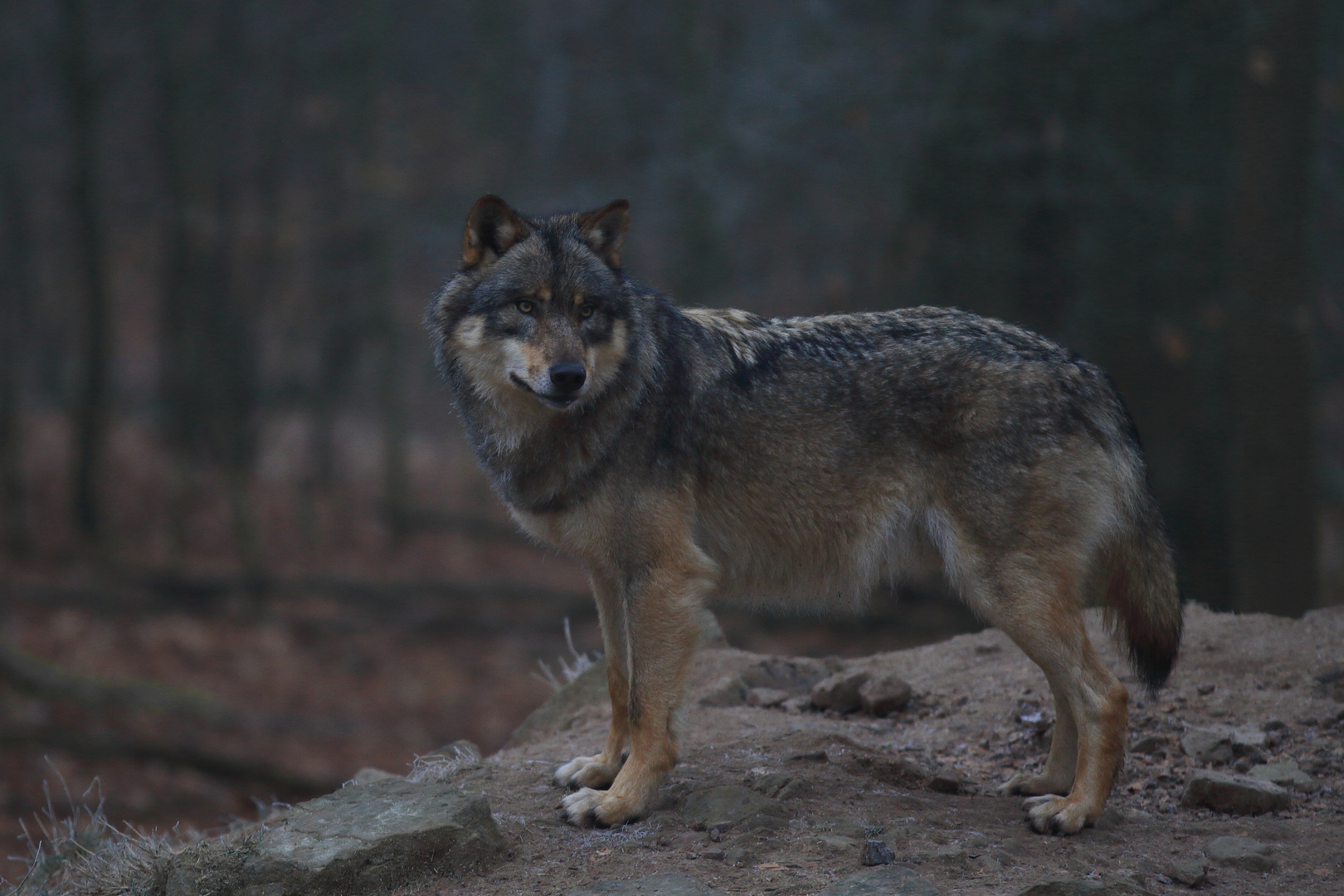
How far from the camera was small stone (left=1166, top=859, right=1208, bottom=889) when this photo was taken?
12.4 feet

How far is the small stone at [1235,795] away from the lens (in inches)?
177

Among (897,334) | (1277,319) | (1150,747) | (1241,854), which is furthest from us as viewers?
(1277,319)

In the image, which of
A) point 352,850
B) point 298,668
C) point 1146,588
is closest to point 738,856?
point 352,850

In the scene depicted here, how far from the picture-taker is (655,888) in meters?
3.62

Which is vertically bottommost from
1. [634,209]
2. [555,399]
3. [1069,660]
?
[1069,660]

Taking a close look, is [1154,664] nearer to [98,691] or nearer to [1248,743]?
[1248,743]

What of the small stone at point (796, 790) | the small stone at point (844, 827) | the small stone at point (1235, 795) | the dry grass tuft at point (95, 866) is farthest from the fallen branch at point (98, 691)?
the small stone at point (1235, 795)

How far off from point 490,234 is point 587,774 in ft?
7.82

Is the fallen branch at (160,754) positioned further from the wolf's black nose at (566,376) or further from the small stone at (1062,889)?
the small stone at (1062,889)

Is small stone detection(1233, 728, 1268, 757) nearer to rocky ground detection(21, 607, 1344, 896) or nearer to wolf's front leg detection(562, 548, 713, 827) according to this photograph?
rocky ground detection(21, 607, 1344, 896)

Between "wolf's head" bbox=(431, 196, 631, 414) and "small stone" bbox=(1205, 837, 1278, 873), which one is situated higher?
"wolf's head" bbox=(431, 196, 631, 414)

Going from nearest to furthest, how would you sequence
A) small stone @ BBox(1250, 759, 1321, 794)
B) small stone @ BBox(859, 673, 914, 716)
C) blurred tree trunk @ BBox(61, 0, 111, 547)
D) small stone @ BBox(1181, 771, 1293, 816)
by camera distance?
small stone @ BBox(1181, 771, 1293, 816)
small stone @ BBox(1250, 759, 1321, 794)
small stone @ BBox(859, 673, 914, 716)
blurred tree trunk @ BBox(61, 0, 111, 547)

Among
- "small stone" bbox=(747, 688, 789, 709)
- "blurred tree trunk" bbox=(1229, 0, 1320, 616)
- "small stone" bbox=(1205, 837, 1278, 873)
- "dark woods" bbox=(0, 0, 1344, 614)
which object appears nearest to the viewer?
"small stone" bbox=(1205, 837, 1278, 873)

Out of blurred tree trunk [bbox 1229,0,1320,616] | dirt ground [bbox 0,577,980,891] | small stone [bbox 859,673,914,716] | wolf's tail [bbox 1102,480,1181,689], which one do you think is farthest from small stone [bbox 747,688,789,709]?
blurred tree trunk [bbox 1229,0,1320,616]
